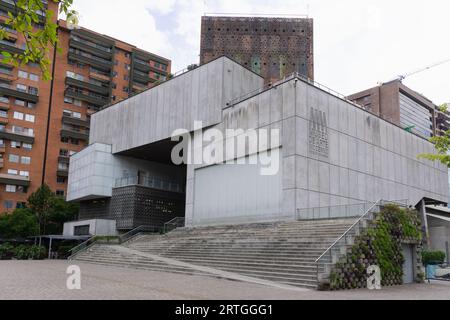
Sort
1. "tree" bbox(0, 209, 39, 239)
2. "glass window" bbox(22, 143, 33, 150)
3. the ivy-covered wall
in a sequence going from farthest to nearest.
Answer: "glass window" bbox(22, 143, 33, 150)
"tree" bbox(0, 209, 39, 239)
the ivy-covered wall

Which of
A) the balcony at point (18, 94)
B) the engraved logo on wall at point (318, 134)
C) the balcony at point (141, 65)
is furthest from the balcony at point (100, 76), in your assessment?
the engraved logo on wall at point (318, 134)

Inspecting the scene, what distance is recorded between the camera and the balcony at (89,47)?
7491 cm

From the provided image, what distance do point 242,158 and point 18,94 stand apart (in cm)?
4861

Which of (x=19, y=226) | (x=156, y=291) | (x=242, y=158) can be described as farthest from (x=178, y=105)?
(x=156, y=291)

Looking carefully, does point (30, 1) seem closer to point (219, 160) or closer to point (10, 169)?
point (219, 160)

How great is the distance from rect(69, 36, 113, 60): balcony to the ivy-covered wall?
66.6 meters

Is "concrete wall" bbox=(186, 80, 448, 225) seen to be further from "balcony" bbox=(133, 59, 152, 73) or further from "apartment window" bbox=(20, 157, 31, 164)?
"balcony" bbox=(133, 59, 152, 73)

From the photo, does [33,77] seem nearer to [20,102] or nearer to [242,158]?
[20,102]

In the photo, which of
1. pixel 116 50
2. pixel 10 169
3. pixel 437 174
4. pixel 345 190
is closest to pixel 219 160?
pixel 345 190

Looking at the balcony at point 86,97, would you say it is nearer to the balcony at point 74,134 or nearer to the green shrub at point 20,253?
the balcony at point 74,134

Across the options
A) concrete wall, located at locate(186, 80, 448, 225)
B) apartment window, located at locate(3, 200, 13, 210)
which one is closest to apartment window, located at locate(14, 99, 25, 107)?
apartment window, located at locate(3, 200, 13, 210)

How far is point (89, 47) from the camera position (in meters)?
76.7

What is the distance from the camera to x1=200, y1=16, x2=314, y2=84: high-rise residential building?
90875 millimetres

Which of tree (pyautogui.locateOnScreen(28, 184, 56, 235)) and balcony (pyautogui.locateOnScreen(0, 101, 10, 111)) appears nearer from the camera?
tree (pyautogui.locateOnScreen(28, 184, 56, 235))
